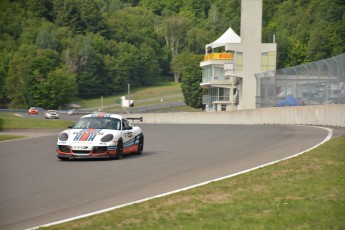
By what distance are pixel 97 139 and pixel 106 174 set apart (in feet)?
11.6

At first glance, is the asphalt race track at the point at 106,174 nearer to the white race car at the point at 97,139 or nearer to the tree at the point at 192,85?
the white race car at the point at 97,139

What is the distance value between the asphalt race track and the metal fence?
379 inches

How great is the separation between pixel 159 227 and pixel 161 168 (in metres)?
6.83

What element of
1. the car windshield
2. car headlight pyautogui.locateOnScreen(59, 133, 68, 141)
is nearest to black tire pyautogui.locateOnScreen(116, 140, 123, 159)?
the car windshield

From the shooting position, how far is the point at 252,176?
1300 cm

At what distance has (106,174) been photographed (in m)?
15.1

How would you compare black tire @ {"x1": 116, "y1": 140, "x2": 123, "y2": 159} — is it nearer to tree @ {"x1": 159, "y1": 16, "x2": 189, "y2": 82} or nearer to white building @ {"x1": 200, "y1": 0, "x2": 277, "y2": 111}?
white building @ {"x1": 200, "y1": 0, "x2": 277, "y2": 111}

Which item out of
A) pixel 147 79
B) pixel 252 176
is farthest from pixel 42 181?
pixel 147 79

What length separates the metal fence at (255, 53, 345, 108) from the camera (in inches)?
1262

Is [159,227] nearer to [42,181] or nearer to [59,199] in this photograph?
[59,199]

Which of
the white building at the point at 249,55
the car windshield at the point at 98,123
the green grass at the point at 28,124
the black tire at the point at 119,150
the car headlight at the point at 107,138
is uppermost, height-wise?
the white building at the point at 249,55

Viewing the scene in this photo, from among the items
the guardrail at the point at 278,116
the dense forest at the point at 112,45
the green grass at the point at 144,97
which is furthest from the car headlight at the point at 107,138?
the green grass at the point at 144,97

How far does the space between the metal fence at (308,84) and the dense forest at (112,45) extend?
71.0 metres

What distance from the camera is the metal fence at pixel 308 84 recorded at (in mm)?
32062
